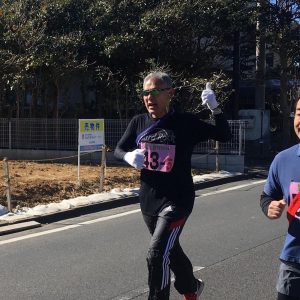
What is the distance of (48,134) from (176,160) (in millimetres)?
14797

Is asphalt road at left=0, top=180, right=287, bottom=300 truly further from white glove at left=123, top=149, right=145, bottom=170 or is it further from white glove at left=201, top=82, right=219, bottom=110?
white glove at left=201, top=82, right=219, bottom=110

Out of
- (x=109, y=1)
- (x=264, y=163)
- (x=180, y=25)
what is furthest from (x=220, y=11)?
(x=264, y=163)

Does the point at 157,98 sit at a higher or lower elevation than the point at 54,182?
higher

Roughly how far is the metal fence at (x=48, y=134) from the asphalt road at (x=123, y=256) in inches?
315

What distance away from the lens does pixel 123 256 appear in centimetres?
638

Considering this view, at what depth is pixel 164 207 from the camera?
13.1 ft

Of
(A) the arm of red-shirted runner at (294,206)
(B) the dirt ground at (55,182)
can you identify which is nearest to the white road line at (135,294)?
(A) the arm of red-shirted runner at (294,206)

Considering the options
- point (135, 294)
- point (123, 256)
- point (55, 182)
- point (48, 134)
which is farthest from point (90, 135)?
point (135, 294)

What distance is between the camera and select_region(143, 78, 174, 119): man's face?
Answer: 406 cm

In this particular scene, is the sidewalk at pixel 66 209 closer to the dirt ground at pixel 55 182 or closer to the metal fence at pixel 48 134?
the dirt ground at pixel 55 182

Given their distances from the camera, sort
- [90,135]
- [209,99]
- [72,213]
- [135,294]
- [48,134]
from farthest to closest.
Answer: [48,134], [90,135], [72,213], [135,294], [209,99]

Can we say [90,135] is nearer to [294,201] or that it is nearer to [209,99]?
[209,99]

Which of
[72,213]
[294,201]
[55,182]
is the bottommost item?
[72,213]

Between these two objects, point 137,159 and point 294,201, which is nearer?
point 294,201
